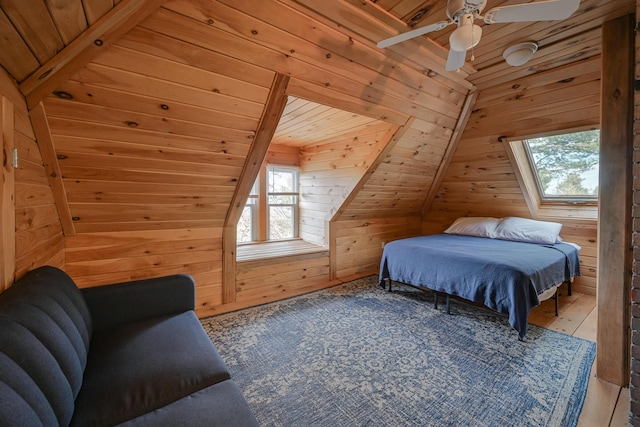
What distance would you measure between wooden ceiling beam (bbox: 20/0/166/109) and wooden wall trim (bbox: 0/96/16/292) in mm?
198

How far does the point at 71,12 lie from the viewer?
106 cm

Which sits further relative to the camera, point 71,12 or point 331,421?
point 331,421

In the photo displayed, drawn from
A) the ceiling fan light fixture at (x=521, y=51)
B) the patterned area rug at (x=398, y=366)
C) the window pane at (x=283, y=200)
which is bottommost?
the patterned area rug at (x=398, y=366)

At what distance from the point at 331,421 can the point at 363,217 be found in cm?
288

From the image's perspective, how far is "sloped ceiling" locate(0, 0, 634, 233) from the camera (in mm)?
1278

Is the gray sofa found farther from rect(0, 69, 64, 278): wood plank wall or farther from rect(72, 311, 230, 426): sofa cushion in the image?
rect(0, 69, 64, 278): wood plank wall

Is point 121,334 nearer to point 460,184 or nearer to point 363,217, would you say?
point 363,217

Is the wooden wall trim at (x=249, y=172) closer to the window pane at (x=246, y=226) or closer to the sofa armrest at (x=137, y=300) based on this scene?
the sofa armrest at (x=137, y=300)

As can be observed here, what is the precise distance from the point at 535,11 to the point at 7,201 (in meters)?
2.50

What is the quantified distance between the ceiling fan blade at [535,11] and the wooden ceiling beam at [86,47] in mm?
1586

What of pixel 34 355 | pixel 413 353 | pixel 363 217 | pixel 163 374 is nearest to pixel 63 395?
pixel 34 355

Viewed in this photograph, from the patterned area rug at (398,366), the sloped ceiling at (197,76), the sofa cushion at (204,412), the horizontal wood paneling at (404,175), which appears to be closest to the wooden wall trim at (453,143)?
the horizontal wood paneling at (404,175)

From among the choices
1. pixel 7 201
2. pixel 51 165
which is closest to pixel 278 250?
pixel 51 165

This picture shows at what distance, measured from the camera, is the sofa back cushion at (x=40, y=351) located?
711mm
